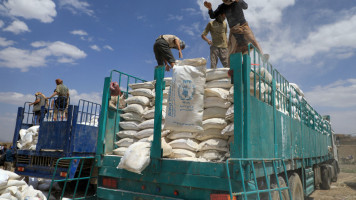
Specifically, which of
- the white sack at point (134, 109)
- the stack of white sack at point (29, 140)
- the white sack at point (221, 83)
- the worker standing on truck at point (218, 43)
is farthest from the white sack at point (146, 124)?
the stack of white sack at point (29, 140)

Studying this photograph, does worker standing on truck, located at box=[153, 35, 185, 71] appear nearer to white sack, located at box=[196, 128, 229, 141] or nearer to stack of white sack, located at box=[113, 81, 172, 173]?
stack of white sack, located at box=[113, 81, 172, 173]

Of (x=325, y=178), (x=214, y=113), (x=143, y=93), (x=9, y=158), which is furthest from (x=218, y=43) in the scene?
(x=325, y=178)

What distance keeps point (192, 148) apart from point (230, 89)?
889 millimetres

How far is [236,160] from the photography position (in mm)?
2643

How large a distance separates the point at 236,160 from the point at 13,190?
4.71 metres

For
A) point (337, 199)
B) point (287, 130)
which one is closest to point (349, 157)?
point (337, 199)

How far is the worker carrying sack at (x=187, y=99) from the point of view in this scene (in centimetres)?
310

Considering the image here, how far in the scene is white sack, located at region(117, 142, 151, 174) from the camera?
3107 millimetres

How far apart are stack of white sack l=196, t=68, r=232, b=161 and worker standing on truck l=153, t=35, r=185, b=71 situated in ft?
6.00

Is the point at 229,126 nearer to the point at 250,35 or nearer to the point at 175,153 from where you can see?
the point at 175,153

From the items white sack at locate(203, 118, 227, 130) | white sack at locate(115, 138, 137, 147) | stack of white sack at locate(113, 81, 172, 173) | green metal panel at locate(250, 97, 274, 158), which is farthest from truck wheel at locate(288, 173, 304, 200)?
white sack at locate(115, 138, 137, 147)

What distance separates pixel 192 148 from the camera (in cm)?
327

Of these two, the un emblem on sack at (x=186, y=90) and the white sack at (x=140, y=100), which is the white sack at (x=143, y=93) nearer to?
the white sack at (x=140, y=100)

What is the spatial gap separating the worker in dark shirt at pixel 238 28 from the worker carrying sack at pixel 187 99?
53.4 inches
